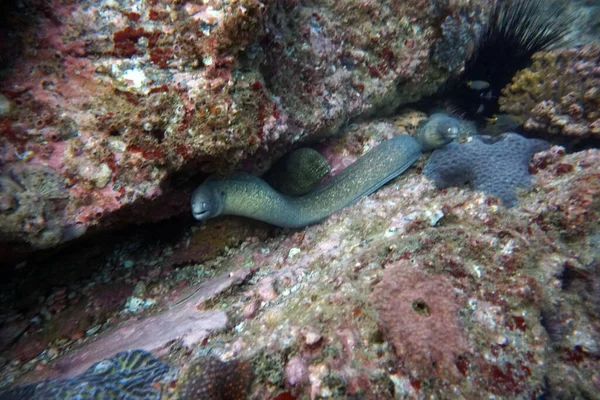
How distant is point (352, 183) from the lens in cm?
377

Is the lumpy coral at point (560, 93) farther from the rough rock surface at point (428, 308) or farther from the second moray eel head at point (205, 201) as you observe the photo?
the second moray eel head at point (205, 201)

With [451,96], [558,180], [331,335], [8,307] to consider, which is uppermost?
[8,307]

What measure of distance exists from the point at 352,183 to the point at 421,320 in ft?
7.61

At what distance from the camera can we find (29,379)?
205 cm

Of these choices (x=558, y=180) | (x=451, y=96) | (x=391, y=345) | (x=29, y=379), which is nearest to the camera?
(x=391, y=345)

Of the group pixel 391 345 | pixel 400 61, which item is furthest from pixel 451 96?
pixel 391 345

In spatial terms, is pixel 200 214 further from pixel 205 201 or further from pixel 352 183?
pixel 352 183

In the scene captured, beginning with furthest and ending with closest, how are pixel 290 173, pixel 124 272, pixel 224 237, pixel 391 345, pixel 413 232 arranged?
pixel 290 173
pixel 224 237
pixel 124 272
pixel 413 232
pixel 391 345

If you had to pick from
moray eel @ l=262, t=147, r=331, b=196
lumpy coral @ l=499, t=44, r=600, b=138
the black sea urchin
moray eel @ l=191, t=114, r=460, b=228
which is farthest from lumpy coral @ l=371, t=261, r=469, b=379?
the black sea urchin

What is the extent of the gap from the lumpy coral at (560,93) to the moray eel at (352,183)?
1345 millimetres

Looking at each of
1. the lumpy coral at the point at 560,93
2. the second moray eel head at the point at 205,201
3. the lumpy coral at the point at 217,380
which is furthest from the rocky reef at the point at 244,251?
the lumpy coral at the point at 560,93

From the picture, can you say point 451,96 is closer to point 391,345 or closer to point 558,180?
point 558,180

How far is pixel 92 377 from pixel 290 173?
253 centimetres

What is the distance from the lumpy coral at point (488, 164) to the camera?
2730 mm
